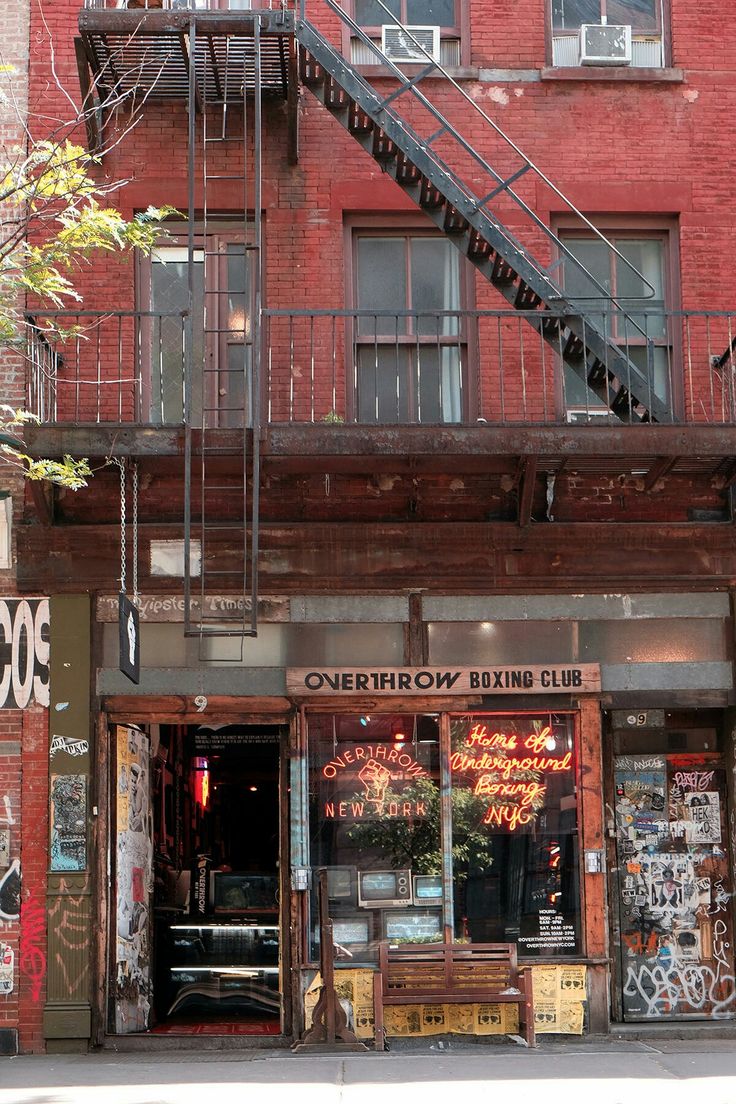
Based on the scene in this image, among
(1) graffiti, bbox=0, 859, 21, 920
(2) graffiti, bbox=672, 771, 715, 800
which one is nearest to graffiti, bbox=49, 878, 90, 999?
(1) graffiti, bbox=0, 859, 21, 920

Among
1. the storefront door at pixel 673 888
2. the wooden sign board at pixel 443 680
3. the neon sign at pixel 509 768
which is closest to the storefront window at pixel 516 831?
the neon sign at pixel 509 768

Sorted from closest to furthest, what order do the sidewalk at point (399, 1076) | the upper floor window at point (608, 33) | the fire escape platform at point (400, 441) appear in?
the sidewalk at point (399, 1076) < the fire escape platform at point (400, 441) < the upper floor window at point (608, 33)

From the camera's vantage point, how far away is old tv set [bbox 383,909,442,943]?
12219 millimetres

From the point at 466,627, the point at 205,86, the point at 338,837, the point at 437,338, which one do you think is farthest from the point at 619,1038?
the point at 205,86

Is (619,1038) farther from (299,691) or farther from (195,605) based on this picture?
(195,605)

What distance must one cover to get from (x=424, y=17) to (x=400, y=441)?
15.0 feet

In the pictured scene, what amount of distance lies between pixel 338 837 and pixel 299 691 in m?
1.31

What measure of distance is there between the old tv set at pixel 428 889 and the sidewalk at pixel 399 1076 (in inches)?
49.0

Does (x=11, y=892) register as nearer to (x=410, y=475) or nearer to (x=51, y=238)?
(x=410, y=475)

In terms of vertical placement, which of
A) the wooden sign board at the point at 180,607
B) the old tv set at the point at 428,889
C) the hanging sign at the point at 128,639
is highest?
the wooden sign board at the point at 180,607

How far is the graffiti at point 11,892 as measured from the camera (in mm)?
11992

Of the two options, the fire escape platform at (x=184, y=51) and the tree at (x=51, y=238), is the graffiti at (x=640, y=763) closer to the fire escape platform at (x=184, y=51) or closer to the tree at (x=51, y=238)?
the tree at (x=51, y=238)

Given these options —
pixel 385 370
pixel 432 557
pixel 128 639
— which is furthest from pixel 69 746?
pixel 385 370

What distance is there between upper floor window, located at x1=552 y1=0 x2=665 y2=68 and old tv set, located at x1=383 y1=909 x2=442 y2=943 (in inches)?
309
